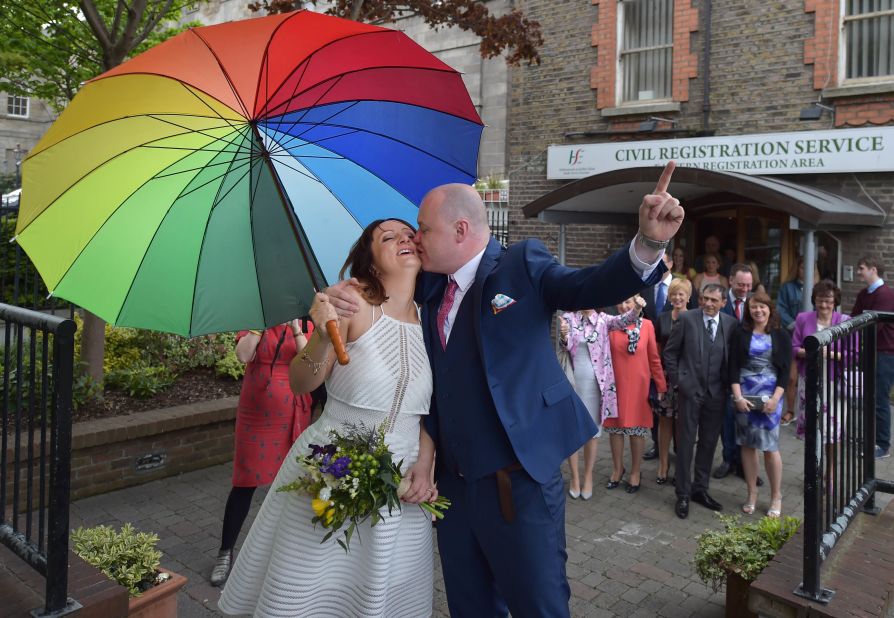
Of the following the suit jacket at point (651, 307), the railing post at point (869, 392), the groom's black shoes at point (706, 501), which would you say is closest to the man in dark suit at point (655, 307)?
the suit jacket at point (651, 307)

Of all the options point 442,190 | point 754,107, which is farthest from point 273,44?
point 754,107

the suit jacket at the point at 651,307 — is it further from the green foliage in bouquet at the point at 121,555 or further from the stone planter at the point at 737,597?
the green foliage in bouquet at the point at 121,555

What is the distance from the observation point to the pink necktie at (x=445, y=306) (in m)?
2.96

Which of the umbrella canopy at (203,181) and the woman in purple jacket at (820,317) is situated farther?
the woman in purple jacket at (820,317)

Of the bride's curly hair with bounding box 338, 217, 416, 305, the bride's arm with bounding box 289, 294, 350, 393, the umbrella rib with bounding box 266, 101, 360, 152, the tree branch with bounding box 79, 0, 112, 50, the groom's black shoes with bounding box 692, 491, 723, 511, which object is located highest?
the tree branch with bounding box 79, 0, 112, 50

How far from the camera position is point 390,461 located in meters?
2.78

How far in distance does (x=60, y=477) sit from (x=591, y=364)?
4.64 m

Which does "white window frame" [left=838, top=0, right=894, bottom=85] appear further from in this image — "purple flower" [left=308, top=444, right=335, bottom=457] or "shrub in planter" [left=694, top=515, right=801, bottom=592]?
"purple flower" [left=308, top=444, right=335, bottom=457]

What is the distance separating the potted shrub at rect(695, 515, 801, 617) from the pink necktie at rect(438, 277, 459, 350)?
6.99 ft

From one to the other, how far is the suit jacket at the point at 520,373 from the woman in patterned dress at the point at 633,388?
384 centimetres

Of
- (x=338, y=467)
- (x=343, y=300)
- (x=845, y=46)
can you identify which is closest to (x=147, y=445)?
(x=338, y=467)

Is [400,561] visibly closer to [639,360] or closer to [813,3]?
[639,360]

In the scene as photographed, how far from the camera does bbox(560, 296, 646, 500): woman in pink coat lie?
21.3ft

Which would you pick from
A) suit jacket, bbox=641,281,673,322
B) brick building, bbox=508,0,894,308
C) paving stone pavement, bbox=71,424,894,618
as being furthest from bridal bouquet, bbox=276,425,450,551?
brick building, bbox=508,0,894,308
